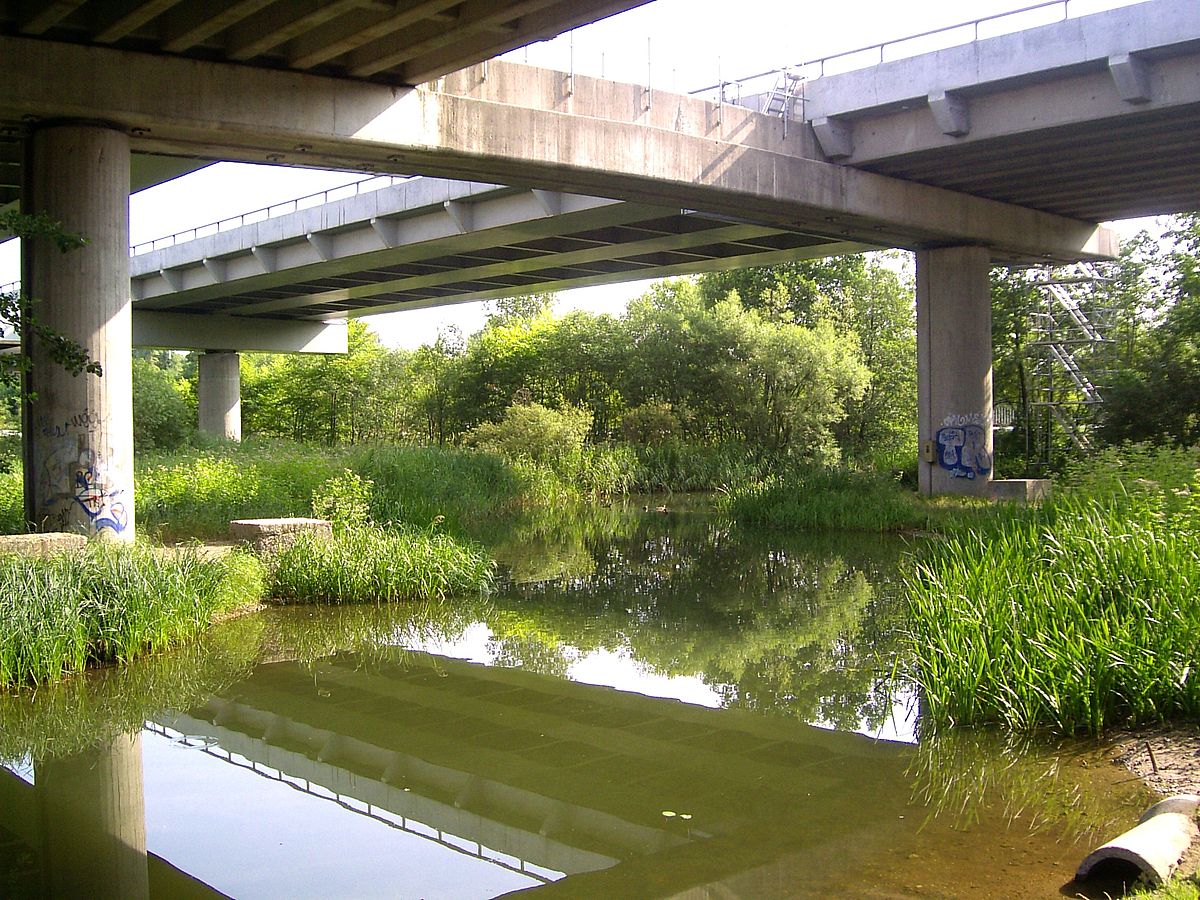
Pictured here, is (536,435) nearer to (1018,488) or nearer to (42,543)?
(1018,488)

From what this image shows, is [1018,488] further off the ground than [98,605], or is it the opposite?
[1018,488]

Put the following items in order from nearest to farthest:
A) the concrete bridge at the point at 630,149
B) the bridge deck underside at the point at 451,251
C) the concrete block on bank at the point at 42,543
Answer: the concrete block on bank at the point at 42,543 → the concrete bridge at the point at 630,149 → the bridge deck underside at the point at 451,251

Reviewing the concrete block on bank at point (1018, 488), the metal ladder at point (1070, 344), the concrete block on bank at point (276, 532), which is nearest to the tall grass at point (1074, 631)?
the concrete block on bank at point (276, 532)

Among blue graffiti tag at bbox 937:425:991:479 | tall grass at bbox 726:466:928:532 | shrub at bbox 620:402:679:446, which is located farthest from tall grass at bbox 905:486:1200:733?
shrub at bbox 620:402:679:446

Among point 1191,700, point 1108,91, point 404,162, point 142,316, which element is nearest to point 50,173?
point 404,162

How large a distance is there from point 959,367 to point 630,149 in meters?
10.2

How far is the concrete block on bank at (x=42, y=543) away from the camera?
1126 cm

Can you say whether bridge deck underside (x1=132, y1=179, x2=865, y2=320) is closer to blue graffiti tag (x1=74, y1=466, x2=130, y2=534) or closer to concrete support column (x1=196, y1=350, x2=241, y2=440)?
concrete support column (x1=196, y1=350, x2=241, y2=440)

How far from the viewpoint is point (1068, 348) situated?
104ft

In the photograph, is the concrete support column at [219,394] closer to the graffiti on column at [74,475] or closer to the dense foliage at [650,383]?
the dense foliage at [650,383]

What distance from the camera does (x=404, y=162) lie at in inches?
633

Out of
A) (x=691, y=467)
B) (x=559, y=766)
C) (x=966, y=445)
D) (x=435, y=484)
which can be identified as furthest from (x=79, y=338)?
(x=691, y=467)

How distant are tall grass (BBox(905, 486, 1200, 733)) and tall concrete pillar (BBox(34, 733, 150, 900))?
16.3 feet

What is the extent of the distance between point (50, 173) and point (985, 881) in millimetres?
12422
